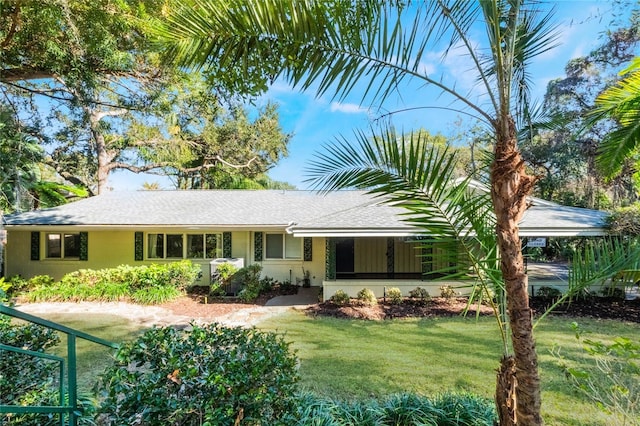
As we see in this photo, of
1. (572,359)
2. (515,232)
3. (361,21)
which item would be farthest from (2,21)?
(572,359)

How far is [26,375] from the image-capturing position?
3240 millimetres

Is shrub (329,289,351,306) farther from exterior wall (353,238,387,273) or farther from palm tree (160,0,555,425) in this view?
palm tree (160,0,555,425)

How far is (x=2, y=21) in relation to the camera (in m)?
5.86

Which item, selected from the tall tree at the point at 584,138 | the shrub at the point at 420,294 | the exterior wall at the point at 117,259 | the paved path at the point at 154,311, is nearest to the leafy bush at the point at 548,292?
the shrub at the point at 420,294

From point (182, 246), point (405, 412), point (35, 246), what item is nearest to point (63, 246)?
point (35, 246)

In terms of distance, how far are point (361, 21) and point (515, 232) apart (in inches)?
87.5

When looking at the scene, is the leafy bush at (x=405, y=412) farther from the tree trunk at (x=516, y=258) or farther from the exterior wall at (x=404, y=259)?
the exterior wall at (x=404, y=259)

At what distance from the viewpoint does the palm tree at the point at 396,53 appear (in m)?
2.48

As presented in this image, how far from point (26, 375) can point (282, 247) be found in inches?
405

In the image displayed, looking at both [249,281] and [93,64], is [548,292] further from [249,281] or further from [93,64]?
[93,64]

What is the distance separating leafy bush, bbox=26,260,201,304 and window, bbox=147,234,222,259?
1841 millimetres

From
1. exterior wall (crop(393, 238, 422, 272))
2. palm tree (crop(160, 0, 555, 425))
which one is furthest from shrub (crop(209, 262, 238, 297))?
palm tree (crop(160, 0, 555, 425))

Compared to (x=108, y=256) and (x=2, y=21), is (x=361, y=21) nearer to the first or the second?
(x=2, y=21)

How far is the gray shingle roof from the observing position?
9758mm
